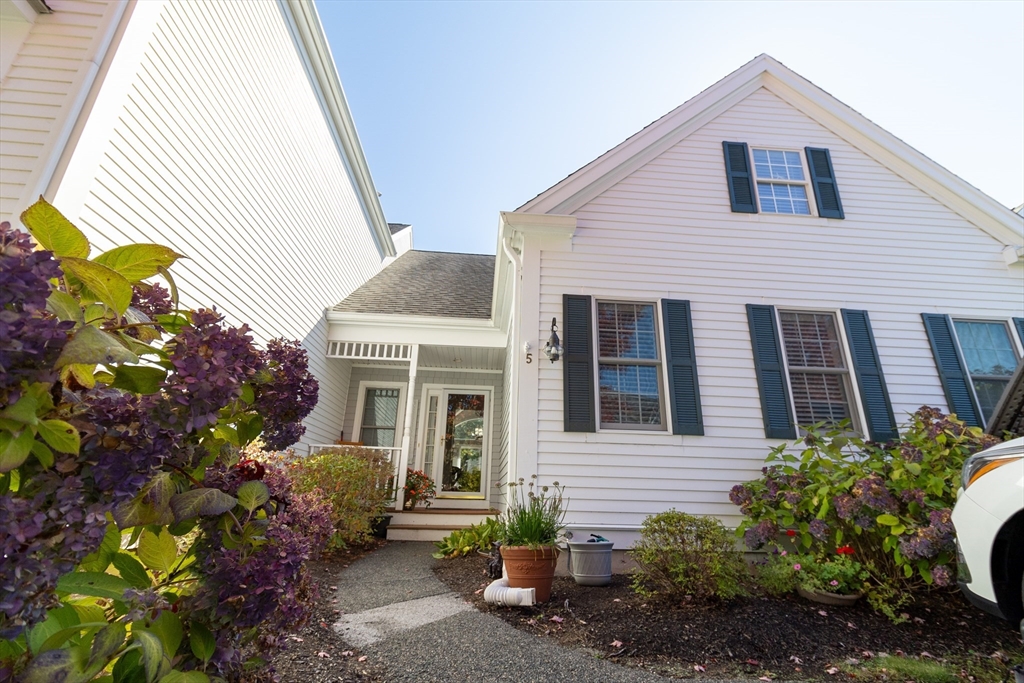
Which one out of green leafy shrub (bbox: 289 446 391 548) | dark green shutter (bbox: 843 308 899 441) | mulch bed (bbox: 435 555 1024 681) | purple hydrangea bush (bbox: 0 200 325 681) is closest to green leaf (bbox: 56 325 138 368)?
purple hydrangea bush (bbox: 0 200 325 681)

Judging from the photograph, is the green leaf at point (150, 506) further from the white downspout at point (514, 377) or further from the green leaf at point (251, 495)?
the white downspout at point (514, 377)

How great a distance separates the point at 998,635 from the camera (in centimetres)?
330

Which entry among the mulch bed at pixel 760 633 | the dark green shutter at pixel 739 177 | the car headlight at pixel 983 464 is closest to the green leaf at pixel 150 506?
the mulch bed at pixel 760 633

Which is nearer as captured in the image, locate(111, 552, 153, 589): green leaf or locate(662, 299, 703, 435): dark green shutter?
locate(111, 552, 153, 589): green leaf

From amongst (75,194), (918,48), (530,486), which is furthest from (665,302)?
(75,194)

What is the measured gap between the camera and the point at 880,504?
3.87m

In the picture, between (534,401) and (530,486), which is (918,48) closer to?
(534,401)

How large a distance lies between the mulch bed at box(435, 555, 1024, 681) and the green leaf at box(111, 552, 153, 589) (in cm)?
261

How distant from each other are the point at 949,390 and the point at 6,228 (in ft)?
24.8

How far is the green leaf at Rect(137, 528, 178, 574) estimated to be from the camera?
1.01 meters

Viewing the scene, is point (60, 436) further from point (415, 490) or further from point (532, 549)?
point (415, 490)

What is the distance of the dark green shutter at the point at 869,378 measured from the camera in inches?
209

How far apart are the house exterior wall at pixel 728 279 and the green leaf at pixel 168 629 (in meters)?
4.20

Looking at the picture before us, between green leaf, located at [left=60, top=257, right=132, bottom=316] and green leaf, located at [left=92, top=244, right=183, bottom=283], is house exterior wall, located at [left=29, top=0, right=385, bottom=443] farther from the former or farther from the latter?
green leaf, located at [left=60, top=257, right=132, bottom=316]
